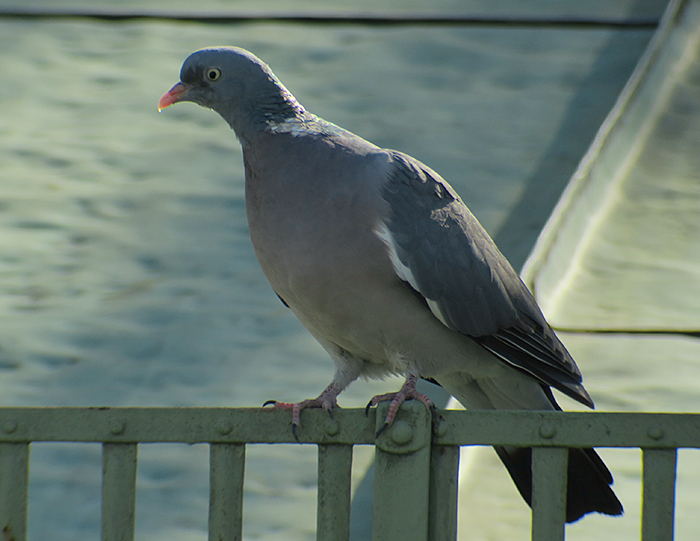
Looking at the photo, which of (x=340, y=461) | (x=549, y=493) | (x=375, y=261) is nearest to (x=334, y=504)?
(x=340, y=461)

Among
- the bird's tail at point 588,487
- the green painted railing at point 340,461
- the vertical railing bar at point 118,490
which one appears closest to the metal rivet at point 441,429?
the green painted railing at point 340,461

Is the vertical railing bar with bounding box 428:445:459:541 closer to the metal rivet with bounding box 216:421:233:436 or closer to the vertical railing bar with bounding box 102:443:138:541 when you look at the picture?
the metal rivet with bounding box 216:421:233:436

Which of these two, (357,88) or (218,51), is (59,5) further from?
(218,51)

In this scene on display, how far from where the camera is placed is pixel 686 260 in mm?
4246

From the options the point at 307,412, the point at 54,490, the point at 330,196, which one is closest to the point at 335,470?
the point at 307,412

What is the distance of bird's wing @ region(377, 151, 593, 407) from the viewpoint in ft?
6.72

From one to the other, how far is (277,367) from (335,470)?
210 centimetres

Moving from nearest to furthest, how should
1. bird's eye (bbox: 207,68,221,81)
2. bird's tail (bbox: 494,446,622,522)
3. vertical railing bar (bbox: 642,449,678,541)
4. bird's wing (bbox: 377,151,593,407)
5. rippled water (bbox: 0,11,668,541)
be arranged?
vertical railing bar (bbox: 642,449,678,541) → bird's tail (bbox: 494,446,622,522) → bird's wing (bbox: 377,151,593,407) → bird's eye (bbox: 207,68,221,81) → rippled water (bbox: 0,11,668,541)

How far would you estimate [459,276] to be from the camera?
214 centimetres

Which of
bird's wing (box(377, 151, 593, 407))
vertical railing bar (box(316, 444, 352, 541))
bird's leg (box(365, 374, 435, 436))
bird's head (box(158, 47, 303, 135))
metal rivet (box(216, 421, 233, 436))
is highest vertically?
bird's head (box(158, 47, 303, 135))

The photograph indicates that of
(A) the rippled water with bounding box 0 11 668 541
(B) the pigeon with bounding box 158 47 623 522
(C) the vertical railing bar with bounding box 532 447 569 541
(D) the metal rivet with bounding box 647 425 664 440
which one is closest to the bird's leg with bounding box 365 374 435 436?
(B) the pigeon with bounding box 158 47 623 522

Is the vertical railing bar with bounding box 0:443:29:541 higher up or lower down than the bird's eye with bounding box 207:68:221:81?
lower down

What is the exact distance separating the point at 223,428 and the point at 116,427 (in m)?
0.20

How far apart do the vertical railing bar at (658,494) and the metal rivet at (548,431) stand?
0.54 ft
